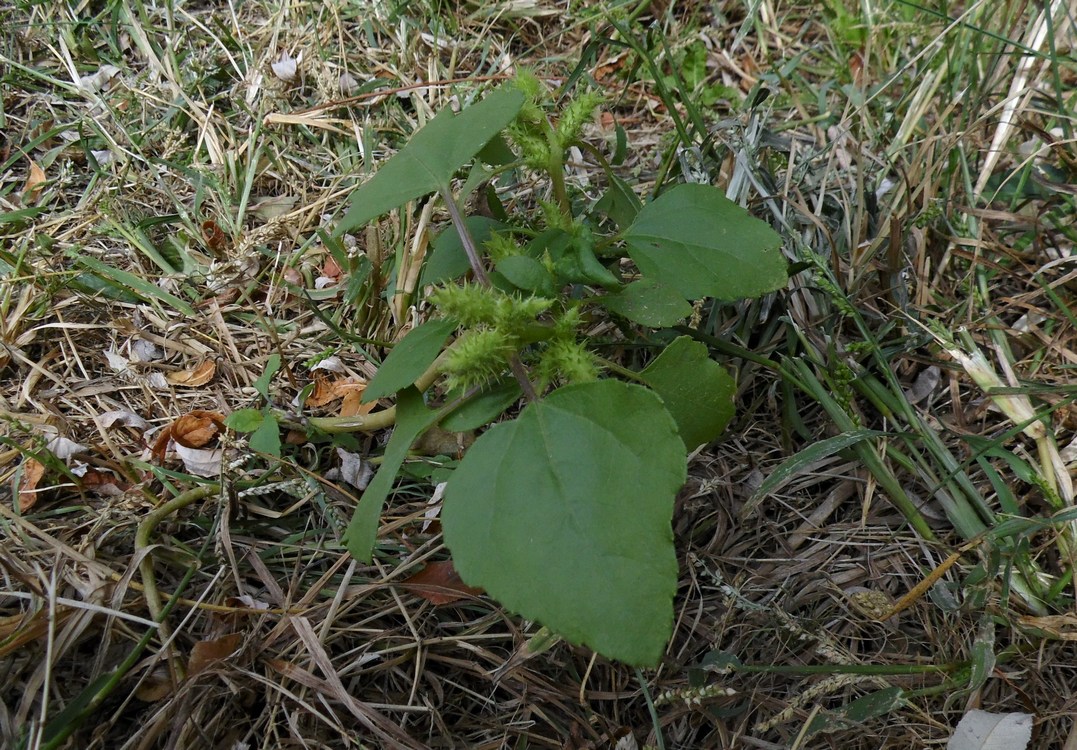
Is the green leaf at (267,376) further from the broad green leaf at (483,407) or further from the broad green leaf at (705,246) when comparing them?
the broad green leaf at (705,246)

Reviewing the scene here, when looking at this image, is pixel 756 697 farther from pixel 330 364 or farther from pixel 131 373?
pixel 131 373

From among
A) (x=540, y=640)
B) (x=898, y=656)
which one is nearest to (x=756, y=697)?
(x=898, y=656)

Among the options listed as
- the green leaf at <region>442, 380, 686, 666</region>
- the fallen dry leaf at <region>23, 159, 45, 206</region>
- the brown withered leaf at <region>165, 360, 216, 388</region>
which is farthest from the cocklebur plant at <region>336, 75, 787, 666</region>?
the fallen dry leaf at <region>23, 159, 45, 206</region>

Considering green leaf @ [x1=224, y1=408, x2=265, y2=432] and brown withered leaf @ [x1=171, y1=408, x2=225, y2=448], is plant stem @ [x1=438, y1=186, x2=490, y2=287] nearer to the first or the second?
green leaf @ [x1=224, y1=408, x2=265, y2=432]

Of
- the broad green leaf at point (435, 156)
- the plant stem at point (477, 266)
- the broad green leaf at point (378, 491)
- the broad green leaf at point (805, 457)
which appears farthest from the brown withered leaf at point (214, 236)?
the broad green leaf at point (805, 457)

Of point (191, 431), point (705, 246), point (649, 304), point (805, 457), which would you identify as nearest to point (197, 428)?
point (191, 431)

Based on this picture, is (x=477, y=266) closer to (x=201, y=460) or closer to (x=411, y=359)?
(x=411, y=359)
